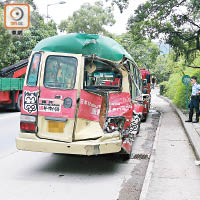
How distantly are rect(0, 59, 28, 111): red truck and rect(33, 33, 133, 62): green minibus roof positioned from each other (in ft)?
32.9

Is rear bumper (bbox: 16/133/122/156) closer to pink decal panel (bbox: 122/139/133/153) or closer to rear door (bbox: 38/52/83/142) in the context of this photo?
rear door (bbox: 38/52/83/142)

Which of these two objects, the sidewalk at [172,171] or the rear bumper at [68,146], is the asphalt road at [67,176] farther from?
the rear bumper at [68,146]

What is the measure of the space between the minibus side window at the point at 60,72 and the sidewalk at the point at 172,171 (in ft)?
7.69

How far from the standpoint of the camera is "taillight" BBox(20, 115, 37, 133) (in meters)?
6.36

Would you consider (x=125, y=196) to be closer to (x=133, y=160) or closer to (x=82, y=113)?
(x=82, y=113)

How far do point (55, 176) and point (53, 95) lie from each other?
1.54m

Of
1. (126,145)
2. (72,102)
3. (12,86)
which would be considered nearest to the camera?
(72,102)

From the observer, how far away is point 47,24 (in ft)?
109

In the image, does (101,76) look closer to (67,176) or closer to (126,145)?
(126,145)

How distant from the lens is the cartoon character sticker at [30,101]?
6.39 meters

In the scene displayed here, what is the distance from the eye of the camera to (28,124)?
6.40m

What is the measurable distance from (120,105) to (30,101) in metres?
1.81

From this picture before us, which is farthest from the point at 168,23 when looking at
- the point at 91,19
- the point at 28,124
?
the point at 91,19

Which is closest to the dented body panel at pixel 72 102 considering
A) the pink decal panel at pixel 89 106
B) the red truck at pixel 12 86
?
the pink decal panel at pixel 89 106
